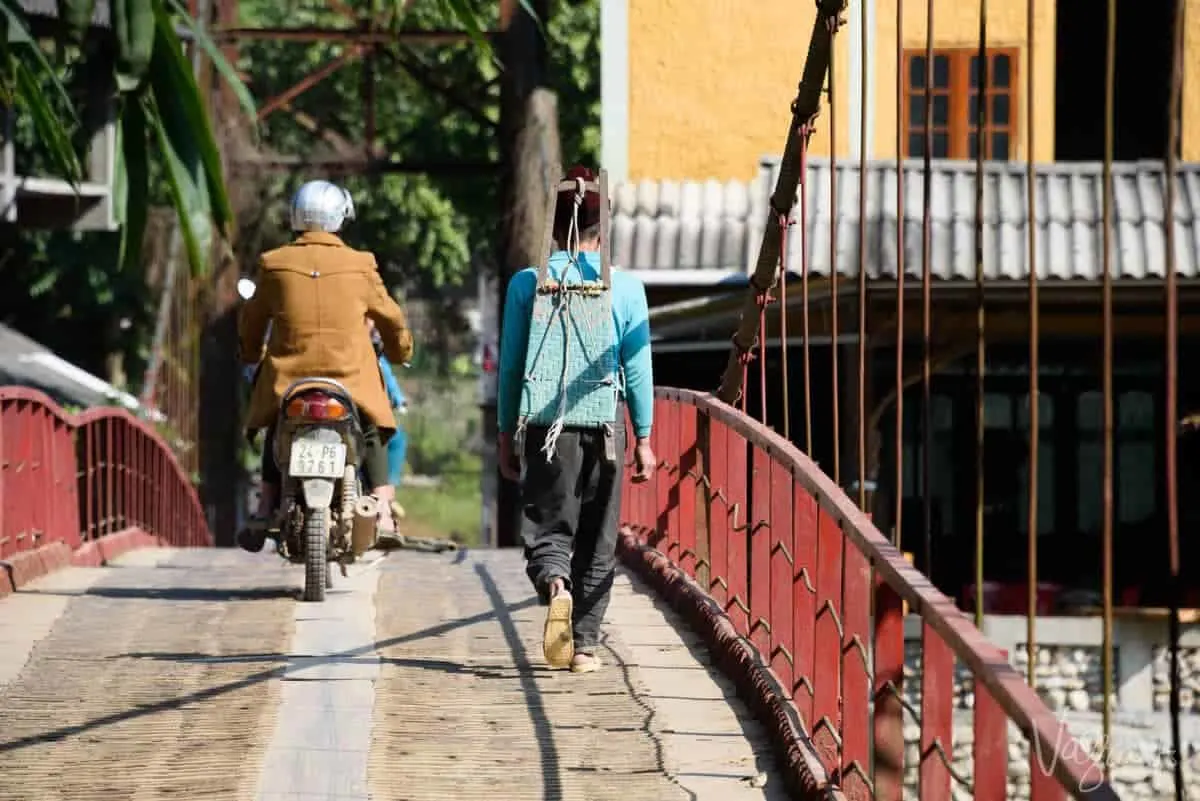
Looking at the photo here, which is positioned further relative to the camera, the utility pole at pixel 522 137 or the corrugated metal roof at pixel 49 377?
the corrugated metal roof at pixel 49 377

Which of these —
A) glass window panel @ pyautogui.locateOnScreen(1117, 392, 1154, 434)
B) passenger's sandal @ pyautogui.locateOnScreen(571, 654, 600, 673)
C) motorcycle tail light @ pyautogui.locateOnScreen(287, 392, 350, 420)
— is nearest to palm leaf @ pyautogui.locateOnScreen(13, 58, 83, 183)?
passenger's sandal @ pyautogui.locateOnScreen(571, 654, 600, 673)

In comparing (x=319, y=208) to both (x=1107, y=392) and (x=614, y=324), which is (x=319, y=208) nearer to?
(x=614, y=324)

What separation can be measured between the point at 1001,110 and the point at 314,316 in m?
10.0

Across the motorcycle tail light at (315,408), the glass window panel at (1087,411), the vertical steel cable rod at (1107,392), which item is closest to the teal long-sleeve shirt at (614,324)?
the motorcycle tail light at (315,408)

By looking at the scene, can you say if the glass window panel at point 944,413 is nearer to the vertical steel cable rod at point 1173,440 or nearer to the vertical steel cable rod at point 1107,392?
the vertical steel cable rod at point 1107,392

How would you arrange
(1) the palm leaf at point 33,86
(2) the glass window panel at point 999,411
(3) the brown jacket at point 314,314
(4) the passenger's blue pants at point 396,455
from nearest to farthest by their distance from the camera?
1. (1) the palm leaf at point 33,86
2. (3) the brown jacket at point 314,314
3. (4) the passenger's blue pants at point 396,455
4. (2) the glass window panel at point 999,411

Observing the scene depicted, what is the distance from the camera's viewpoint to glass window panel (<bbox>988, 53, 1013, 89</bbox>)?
695 inches

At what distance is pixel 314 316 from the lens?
8.91 meters

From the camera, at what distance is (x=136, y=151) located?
462 centimetres

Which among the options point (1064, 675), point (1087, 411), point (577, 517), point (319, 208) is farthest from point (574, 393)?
point (1087, 411)

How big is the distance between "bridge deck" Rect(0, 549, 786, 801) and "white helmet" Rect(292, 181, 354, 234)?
1519 millimetres

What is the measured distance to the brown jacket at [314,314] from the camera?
8922 millimetres

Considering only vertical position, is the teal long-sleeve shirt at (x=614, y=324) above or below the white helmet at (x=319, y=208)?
below

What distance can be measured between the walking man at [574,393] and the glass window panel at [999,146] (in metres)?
10.8
